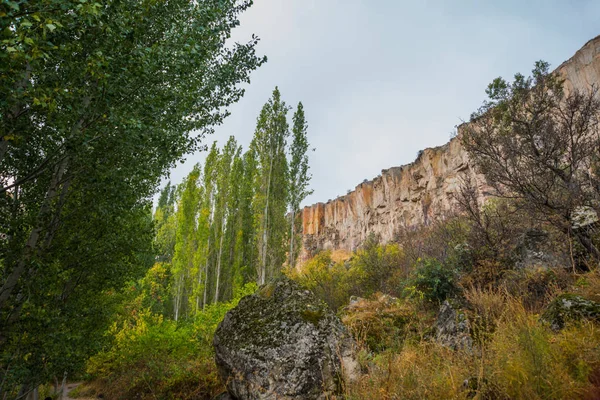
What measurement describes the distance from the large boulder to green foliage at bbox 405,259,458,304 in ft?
13.8

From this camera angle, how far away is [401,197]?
38.3m

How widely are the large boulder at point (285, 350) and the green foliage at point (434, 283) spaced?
4.20m

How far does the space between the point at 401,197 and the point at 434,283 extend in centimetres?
3222

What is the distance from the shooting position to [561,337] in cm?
312

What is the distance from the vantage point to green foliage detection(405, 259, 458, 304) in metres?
7.55

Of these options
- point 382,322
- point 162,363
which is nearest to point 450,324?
point 382,322

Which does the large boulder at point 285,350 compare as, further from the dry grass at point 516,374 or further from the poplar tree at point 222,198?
the poplar tree at point 222,198

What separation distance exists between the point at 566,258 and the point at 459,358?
498cm

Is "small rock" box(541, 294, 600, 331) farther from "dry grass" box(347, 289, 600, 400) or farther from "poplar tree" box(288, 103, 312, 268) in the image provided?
"poplar tree" box(288, 103, 312, 268)

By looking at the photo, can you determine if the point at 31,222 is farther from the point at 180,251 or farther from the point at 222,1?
the point at 180,251

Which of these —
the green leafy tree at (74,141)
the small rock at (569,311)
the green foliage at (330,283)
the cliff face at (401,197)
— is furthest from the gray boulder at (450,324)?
the cliff face at (401,197)

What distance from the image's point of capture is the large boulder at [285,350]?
3906 millimetres

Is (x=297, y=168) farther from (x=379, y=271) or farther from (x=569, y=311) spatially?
(x=569, y=311)

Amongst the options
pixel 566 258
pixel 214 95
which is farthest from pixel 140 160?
pixel 566 258
